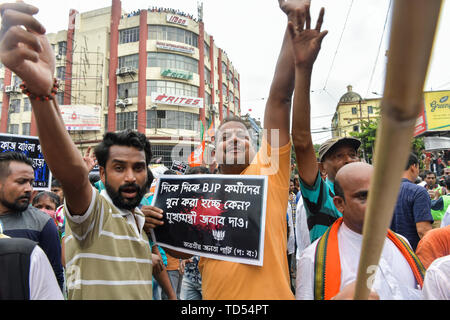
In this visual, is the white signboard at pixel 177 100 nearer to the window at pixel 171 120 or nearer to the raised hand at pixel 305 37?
the window at pixel 171 120

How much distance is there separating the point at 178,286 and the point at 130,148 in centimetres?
351

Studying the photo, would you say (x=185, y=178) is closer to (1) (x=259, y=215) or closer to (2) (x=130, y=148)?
(2) (x=130, y=148)

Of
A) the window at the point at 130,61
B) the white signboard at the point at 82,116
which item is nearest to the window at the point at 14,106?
the white signboard at the point at 82,116

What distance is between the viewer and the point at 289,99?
4.99ft

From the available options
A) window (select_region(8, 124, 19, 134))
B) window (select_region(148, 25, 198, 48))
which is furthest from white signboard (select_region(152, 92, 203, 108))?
window (select_region(8, 124, 19, 134))

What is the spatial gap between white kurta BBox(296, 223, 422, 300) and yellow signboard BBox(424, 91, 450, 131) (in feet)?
62.2

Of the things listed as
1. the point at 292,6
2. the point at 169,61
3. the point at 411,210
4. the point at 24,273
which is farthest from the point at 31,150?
the point at 169,61

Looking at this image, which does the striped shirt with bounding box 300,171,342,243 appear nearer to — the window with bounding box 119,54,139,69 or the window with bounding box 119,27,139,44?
the window with bounding box 119,54,139,69

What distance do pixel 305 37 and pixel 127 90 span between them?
26.7 m

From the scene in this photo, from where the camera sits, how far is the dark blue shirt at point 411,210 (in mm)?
2980

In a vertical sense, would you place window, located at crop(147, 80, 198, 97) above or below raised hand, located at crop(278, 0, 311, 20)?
above

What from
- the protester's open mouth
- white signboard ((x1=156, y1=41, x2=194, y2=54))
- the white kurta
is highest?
white signboard ((x1=156, y1=41, x2=194, y2=54))

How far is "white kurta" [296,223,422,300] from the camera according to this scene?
129 cm

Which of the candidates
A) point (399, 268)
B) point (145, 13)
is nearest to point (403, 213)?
point (399, 268)
